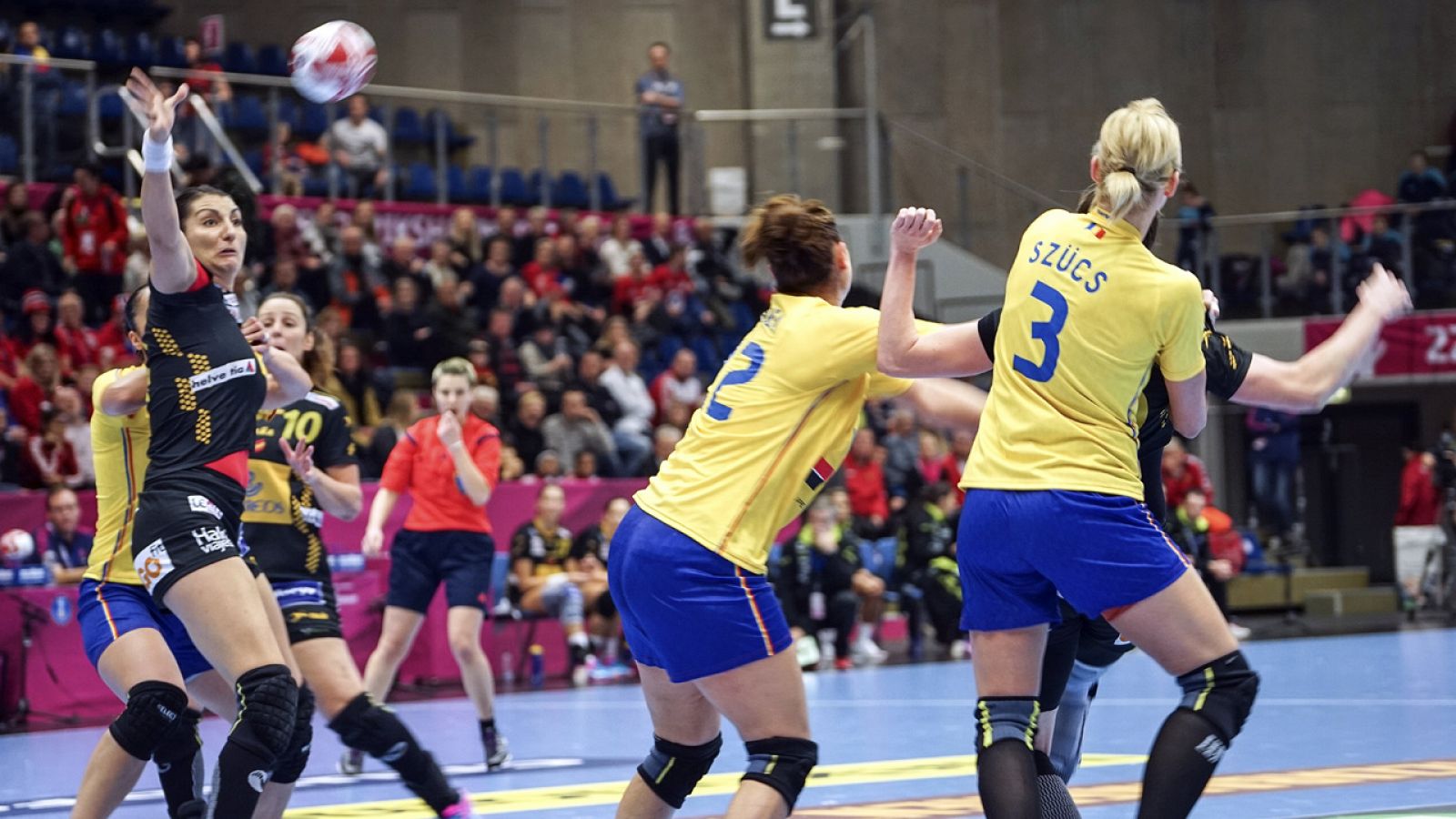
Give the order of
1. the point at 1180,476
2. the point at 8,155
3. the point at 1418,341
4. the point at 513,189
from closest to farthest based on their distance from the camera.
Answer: the point at 8,155
the point at 1180,476
the point at 513,189
the point at 1418,341

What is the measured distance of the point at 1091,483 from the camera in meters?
4.09

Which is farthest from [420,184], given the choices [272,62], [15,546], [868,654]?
[15,546]

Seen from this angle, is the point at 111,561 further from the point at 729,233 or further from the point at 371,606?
the point at 729,233

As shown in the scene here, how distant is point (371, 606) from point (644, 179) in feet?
28.6

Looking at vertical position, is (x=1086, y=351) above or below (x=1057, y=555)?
above

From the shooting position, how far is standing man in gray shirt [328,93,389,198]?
696 inches

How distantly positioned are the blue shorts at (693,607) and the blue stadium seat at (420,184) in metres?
15.1

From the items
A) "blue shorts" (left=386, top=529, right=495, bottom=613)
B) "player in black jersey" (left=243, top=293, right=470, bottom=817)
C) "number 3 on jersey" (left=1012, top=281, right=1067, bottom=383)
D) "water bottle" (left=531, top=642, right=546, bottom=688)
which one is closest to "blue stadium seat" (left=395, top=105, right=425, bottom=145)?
"water bottle" (left=531, top=642, right=546, bottom=688)

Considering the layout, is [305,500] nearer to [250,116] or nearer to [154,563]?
[154,563]

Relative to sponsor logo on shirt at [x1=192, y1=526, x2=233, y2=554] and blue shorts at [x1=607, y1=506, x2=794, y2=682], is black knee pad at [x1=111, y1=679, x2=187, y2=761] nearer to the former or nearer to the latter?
sponsor logo on shirt at [x1=192, y1=526, x2=233, y2=554]

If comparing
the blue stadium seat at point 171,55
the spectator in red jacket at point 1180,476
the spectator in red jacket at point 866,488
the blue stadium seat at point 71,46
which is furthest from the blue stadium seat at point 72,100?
the spectator in red jacket at point 1180,476

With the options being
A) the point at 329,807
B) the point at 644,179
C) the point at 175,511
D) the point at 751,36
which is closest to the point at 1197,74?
the point at 751,36

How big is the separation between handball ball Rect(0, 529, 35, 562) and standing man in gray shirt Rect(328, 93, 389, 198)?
22.8ft

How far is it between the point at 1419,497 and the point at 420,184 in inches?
451
